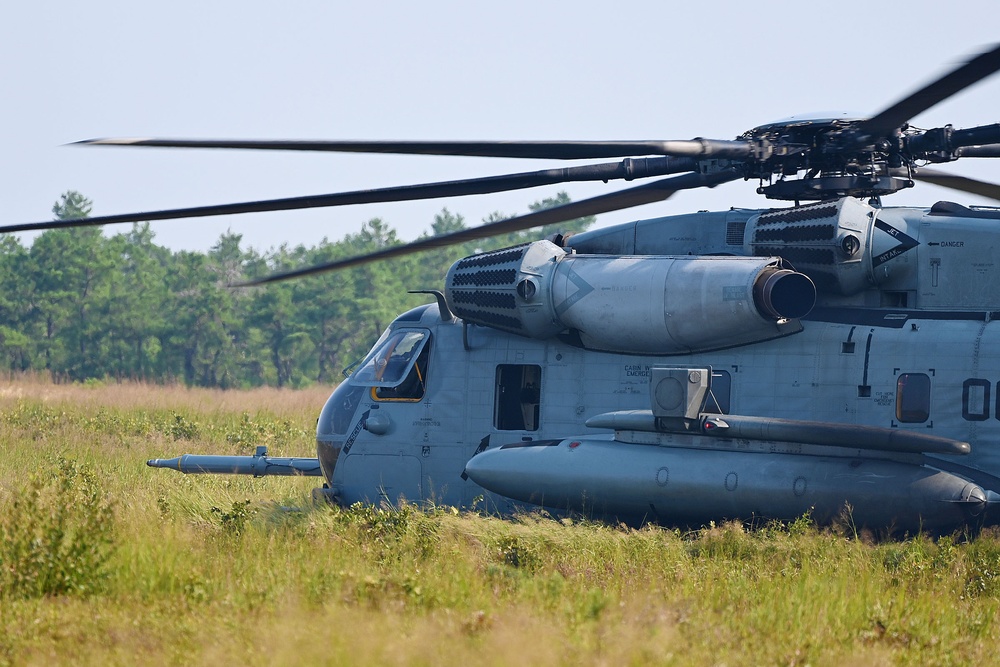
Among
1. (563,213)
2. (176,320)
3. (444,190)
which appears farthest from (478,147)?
(176,320)

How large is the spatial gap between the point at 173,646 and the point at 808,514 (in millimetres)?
5204

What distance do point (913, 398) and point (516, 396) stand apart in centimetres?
371

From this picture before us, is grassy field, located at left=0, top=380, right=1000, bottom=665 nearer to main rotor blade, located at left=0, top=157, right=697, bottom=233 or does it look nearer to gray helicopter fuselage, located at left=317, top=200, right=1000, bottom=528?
gray helicopter fuselage, located at left=317, top=200, right=1000, bottom=528

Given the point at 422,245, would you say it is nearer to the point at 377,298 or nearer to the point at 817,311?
the point at 817,311

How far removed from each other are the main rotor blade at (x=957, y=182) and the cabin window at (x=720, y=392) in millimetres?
2534

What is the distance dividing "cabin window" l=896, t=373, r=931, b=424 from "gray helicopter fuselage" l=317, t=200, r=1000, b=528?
0.01 meters

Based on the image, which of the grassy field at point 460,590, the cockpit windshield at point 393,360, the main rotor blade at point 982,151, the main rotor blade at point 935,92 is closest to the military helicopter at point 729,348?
the cockpit windshield at point 393,360

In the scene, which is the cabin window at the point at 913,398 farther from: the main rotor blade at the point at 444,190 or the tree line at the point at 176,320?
the tree line at the point at 176,320

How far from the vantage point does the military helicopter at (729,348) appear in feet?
30.2

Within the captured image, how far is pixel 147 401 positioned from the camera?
29562mm

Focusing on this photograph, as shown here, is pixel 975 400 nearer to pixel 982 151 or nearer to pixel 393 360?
pixel 982 151

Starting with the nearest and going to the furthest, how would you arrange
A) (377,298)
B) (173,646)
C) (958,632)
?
(173,646), (958,632), (377,298)

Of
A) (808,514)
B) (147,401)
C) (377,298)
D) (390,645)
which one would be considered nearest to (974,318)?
(808,514)

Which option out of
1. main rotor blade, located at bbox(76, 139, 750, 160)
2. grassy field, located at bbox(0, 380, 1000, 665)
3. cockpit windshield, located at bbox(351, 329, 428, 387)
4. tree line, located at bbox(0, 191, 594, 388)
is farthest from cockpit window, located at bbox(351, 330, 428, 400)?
tree line, located at bbox(0, 191, 594, 388)
